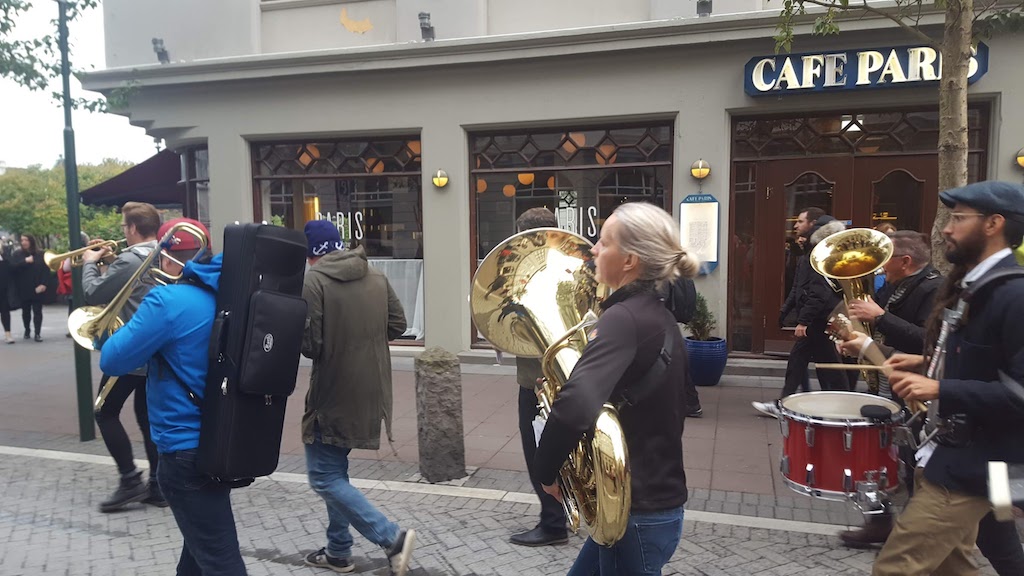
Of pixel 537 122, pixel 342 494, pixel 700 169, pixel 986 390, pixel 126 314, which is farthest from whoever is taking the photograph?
pixel 537 122

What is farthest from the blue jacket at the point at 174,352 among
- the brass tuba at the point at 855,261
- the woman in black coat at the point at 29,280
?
the woman in black coat at the point at 29,280

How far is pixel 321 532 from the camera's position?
4320 mm

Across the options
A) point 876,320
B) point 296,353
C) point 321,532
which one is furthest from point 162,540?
point 876,320

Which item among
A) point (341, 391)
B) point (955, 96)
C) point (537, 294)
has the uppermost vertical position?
point (955, 96)

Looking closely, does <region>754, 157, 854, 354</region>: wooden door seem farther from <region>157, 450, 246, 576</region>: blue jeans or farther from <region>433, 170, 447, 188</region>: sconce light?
<region>157, 450, 246, 576</region>: blue jeans

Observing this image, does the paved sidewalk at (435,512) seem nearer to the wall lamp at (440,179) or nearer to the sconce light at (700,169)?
the sconce light at (700,169)

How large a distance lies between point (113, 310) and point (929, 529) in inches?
150

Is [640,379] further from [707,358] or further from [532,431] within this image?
[707,358]

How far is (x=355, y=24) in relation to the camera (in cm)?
950

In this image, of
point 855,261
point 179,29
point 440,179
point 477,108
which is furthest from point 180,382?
point 179,29

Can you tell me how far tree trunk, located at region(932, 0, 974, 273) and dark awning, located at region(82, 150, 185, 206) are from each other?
10.3 metres

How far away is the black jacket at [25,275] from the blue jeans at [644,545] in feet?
43.3

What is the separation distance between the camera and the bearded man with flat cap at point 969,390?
2.34 meters

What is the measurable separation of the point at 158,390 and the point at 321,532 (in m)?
1.87
